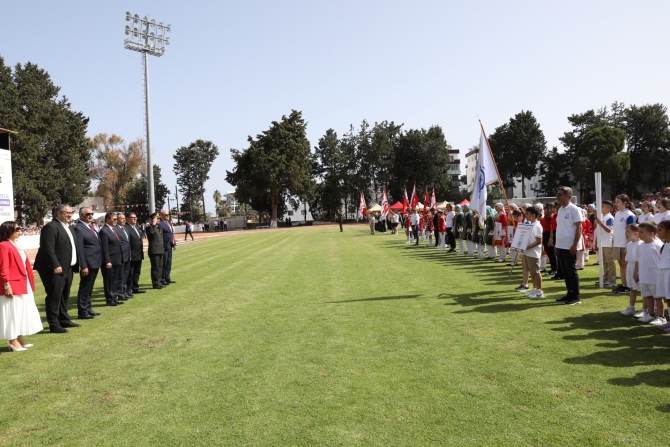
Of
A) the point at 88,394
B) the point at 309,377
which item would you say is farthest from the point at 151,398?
the point at 309,377

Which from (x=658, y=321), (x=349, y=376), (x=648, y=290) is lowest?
(x=349, y=376)

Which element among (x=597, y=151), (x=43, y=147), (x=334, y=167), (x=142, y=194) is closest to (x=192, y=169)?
(x=142, y=194)

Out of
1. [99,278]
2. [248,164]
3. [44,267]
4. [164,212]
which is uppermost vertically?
[248,164]

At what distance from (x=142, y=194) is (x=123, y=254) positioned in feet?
274

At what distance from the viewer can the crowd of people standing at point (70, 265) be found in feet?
21.4

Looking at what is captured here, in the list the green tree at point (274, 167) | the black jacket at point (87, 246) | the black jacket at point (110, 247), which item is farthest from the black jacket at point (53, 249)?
the green tree at point (274, 167)

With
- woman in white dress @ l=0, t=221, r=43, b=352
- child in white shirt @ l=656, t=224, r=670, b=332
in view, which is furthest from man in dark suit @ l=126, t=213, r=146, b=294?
child in white shirt @ l=656, t=224, r=670, b=332

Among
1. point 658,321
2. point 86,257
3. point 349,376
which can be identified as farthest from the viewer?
point 86,257

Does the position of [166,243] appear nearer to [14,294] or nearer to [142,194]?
[14,294]

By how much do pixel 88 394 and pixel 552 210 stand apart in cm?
1211

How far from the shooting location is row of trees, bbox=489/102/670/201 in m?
64.3

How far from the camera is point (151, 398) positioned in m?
4.69

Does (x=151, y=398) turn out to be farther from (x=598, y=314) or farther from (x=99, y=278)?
(x=99, y=278)

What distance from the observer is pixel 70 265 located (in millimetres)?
8141
